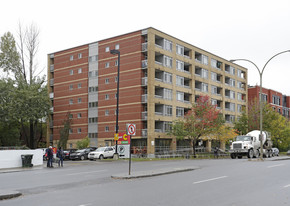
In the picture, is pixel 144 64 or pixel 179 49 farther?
pixel 179 49

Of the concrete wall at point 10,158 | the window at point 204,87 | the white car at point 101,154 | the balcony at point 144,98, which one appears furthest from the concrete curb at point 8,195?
the window at point 204,87

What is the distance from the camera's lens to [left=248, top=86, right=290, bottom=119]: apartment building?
81.2 metres

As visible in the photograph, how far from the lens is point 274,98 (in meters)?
86.2

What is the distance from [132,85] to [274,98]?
47.2 meters

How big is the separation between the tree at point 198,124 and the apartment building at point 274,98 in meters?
30.7

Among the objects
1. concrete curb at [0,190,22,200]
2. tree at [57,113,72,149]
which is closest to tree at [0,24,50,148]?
tree at [57,113,72,149]

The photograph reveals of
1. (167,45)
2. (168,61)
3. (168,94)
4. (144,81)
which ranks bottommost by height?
(168,94)

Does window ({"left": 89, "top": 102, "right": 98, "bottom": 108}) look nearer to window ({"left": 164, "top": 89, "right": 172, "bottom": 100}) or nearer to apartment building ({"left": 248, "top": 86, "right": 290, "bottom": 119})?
window ({"left": 164, "top": 89, "right": 172, "bottom": 100})

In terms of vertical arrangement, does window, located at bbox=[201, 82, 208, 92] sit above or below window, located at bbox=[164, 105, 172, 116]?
above

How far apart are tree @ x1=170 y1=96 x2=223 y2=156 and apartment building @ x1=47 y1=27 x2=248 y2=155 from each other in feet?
13.0

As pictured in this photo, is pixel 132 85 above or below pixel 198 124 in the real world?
above

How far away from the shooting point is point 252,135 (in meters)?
40.4

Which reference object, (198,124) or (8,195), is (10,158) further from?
(198,124)

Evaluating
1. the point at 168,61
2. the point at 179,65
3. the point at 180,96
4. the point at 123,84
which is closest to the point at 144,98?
the point at 123,84
